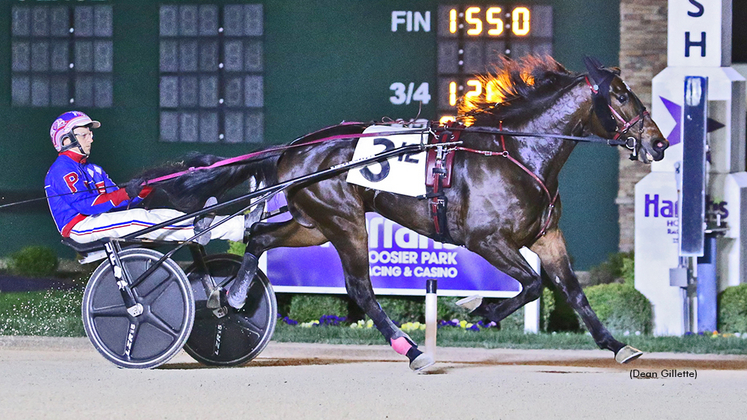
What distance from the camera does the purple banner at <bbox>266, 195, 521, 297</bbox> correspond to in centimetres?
912

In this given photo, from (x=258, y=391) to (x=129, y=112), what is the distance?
503cm

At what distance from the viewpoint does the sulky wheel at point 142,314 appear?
652 cm

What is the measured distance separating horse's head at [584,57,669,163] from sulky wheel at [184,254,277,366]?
7.02ft

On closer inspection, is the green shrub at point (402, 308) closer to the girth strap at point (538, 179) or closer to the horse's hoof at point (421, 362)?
the horse's hoof at point (421, 362)

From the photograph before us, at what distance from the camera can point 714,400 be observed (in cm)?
591

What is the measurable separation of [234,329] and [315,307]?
271cm

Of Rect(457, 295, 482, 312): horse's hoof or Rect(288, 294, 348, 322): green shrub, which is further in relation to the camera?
Rect(288, 294, 348, 322): green shrub

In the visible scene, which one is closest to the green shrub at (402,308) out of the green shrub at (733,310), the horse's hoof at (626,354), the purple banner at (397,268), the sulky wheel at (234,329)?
the purple banner at (397,268)

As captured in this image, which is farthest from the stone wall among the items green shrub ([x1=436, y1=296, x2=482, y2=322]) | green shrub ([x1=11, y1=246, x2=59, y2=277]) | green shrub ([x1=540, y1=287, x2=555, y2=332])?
green shrub ([x1=11, y1=246, x2=59, y2=277])

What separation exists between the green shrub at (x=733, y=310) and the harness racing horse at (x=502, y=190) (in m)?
3.06

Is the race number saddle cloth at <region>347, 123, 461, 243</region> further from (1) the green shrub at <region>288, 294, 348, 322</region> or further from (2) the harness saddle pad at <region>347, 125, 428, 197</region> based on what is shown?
(1) the green shrub at <region>288, 294, 348, 322</region>

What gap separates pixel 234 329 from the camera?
6.89 meters

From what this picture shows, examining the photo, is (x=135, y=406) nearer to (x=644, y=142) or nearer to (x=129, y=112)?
(x=644, y=142)

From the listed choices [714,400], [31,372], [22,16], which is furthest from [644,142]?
[22,16]
